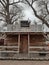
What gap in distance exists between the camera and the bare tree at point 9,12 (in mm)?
38594

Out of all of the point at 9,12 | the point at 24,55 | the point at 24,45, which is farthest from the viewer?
the point at 9,12

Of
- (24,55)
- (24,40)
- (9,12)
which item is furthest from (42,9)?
(24,55)

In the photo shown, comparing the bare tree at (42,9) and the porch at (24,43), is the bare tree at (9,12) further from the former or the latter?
the porch at (24,43)

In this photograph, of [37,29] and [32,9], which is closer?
[37,29]

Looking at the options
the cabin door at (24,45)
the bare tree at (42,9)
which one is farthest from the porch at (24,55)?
the bare tree at (42,9)

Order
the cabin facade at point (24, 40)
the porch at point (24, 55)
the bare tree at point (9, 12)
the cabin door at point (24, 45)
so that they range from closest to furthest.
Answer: the porch at point (24, 55)
the cabin facade at point (24, 40)
the cabin door at point (24, 45)
the bare tree at point (9, 12)

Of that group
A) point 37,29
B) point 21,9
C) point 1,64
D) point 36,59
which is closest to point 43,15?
point 21,9

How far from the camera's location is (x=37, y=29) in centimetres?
2284

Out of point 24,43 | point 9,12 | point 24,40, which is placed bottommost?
→ point 24,43

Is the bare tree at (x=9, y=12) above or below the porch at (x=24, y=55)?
above

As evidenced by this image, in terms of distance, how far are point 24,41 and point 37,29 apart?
2063 millimetres

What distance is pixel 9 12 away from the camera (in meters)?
39.9

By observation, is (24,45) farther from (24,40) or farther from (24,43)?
(24,40)

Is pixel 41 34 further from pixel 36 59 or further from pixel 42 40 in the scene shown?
pixel 36 59
